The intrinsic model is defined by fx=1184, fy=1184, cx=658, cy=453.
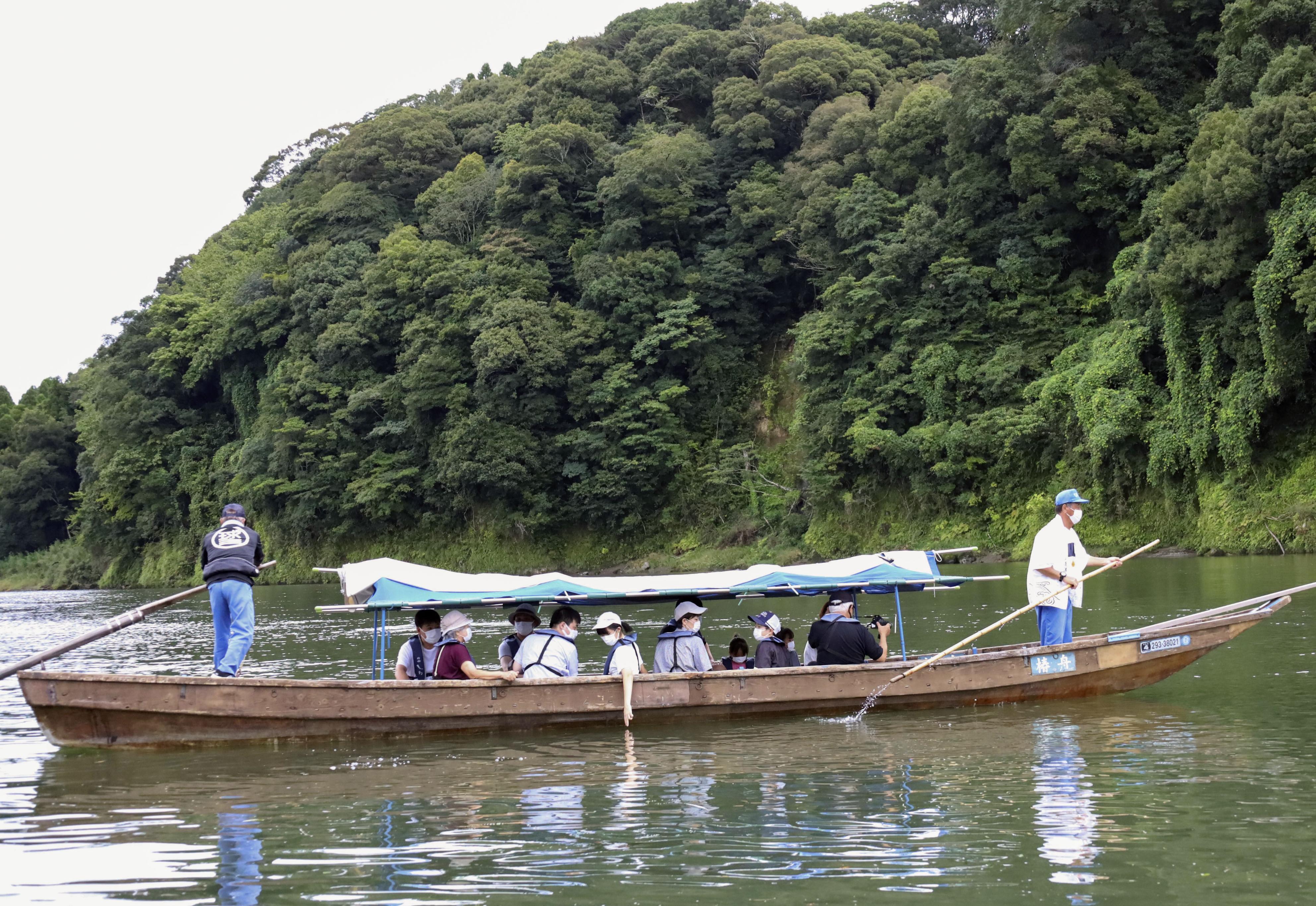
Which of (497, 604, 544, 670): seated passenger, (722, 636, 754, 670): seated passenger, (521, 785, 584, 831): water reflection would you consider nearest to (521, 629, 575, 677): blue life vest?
(497, 604, 544, 670): seated passenger

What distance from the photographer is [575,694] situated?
40.5 ft

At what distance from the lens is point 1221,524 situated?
31.7m

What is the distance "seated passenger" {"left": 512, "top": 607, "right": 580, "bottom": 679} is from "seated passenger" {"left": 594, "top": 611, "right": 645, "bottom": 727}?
1.20 feet

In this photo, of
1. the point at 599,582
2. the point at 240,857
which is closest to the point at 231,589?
the point at 599,582

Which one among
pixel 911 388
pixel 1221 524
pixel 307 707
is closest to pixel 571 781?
pixel 307 707

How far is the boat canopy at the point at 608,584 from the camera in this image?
13.2 m

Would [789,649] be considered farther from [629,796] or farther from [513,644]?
[629,796]

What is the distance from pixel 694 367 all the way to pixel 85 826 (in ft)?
137

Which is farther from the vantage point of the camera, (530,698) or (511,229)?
(511,229)

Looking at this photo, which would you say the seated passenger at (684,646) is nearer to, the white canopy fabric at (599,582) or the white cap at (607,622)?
the white canopy fabric at (599,582)


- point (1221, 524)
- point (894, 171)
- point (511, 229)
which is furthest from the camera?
point (511, 229)

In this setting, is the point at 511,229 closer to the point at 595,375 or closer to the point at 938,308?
the point at 595,375

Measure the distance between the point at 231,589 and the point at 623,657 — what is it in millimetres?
4063

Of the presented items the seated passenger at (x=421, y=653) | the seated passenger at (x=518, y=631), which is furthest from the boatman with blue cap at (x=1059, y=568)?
the seated passenger at (x=421, y=653)
